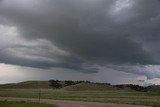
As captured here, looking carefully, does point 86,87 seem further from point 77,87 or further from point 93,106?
point 93,106

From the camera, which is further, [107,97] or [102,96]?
[102,96]

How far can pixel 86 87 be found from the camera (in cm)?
19500

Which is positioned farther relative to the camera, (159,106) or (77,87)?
(77,87)

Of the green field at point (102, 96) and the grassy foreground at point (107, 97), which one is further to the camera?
the green field at point (102, 96)

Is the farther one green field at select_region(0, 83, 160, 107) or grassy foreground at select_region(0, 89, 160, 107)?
green field at select_region(0, 83, 160, 107)

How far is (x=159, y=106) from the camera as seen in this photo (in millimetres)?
52938

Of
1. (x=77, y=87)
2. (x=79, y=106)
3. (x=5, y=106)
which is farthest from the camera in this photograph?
(x=77, y=87)

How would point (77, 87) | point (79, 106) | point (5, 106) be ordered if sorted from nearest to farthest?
1. point (5, 106)
2. point (79, 106)
3. point (77, 87)

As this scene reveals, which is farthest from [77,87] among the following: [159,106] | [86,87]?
[159,106]

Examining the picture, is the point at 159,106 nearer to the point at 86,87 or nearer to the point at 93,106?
the point at 93,106

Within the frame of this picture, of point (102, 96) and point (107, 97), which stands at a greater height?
point (102, 96)

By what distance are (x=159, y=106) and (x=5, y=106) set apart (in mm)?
24509

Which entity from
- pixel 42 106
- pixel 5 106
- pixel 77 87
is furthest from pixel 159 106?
pixel 77 87

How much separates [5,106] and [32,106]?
441 cm
